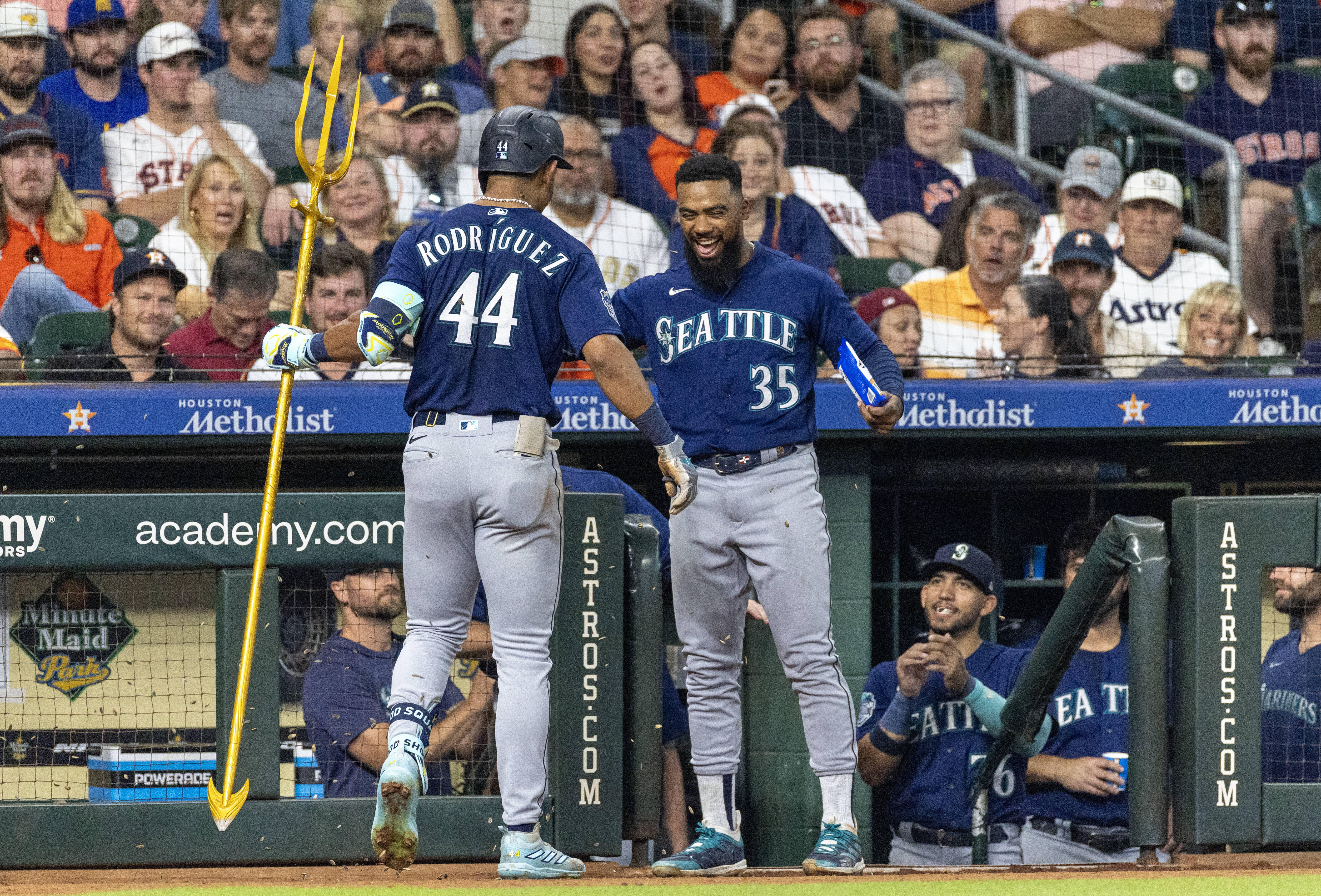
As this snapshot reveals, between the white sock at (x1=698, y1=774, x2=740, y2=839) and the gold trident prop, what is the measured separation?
3.58 feet

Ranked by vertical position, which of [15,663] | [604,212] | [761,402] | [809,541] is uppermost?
[604,212]

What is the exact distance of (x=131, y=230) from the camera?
20.8 ft

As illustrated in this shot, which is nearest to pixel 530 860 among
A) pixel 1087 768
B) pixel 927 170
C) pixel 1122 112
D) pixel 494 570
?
pixel 494 570

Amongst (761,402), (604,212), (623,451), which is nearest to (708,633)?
(761,402)

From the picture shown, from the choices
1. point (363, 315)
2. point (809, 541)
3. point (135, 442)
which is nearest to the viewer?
point (363, 315)

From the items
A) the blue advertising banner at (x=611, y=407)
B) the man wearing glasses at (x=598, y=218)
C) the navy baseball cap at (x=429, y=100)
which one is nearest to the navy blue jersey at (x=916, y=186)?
the man wearing glasses at (x=598, y=218)

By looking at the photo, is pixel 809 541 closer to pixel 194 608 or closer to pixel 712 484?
pixel 712 484

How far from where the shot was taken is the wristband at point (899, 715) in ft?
14.0

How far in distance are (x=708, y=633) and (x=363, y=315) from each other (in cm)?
113

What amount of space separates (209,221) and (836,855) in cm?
427

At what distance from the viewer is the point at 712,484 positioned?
3525mm

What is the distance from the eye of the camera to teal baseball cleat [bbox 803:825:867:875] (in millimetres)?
3291

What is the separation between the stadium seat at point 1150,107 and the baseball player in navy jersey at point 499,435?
492 centimetres

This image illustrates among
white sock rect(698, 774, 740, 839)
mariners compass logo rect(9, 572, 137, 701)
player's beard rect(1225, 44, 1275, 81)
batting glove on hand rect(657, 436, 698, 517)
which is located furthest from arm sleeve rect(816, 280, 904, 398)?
player's beard rect(1225, 44, 1275, 81)
